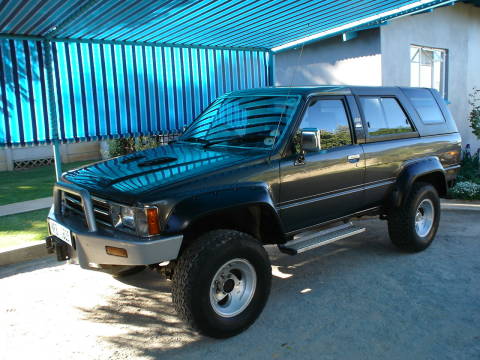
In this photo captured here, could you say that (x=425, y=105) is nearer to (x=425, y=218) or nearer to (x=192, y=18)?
(x=425, y=218)

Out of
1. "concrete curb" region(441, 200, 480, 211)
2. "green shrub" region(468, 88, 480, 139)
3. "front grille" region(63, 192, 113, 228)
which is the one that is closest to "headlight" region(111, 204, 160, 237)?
"front grille" region(63, 192, 113, 228)

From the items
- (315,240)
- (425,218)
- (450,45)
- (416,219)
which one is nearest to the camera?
(315,240)

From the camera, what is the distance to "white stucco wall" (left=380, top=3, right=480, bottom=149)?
973 centimetres

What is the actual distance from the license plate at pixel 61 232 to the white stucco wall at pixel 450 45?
25.0 ft

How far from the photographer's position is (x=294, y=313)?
4.11 meters

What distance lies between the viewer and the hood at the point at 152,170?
3492 millimetres

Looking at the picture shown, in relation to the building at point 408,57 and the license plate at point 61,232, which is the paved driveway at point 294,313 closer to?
the license plate at point 61,232

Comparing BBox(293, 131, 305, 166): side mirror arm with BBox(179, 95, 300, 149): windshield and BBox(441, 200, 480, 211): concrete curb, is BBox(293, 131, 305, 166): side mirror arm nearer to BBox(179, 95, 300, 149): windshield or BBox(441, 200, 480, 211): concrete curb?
BBox(179, 95, 300, 149): windshield

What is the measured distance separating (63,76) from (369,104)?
4.35 m

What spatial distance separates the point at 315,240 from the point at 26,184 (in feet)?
26.6

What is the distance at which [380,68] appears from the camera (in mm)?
9484

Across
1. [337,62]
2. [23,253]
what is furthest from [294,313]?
[337,62]

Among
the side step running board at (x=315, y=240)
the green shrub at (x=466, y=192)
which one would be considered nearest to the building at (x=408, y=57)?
the green shrub at (x=466, y=192)

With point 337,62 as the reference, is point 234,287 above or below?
below
